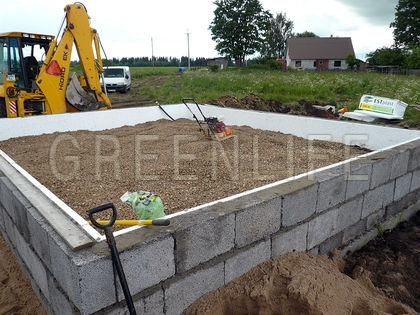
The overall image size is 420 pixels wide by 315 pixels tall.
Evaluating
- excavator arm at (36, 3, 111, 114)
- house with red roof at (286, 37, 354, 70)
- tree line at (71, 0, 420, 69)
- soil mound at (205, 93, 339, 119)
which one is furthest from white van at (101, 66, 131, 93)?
house with red roof at (286, 37, 354, 70)

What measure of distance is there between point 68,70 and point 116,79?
12.3 meters

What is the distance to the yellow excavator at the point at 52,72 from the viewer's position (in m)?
7.13

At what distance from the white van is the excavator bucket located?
11.4 metres

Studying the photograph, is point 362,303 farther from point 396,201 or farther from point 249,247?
point 396,201

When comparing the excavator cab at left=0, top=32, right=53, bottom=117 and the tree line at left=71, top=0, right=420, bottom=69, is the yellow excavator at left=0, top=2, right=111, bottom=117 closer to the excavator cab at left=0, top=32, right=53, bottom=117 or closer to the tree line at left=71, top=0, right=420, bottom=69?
the excavator cab at left=0, top=32, right=53, bottom=117

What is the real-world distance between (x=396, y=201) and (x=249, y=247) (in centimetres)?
229

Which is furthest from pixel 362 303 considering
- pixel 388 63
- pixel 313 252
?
pixel 388 63

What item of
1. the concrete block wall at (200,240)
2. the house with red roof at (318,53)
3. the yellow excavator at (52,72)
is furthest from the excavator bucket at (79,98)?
the house with red roof at (318,53)

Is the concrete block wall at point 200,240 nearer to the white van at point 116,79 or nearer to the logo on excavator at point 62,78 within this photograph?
the logo on excavator at point 62,78

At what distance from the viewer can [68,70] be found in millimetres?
7223

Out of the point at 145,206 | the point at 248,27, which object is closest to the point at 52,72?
the point at 145,206

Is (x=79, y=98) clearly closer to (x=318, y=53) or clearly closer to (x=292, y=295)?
(x=292, y=295)

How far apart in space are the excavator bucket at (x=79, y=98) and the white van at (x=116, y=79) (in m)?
11.4

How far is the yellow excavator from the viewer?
281 inches
